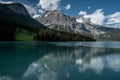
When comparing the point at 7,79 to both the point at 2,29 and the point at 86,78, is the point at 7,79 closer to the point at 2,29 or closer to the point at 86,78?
the point at 86,78

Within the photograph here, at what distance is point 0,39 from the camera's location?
18725 cm

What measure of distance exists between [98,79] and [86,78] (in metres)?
1.81

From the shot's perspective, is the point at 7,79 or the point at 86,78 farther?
the point at 86,78

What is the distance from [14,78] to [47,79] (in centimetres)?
480

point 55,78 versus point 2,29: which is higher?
point 2,29

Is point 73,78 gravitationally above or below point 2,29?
below

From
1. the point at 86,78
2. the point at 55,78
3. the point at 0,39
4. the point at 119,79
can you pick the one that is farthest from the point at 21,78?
the point at 0,39

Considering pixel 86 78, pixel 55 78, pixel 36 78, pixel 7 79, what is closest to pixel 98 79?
pixel 86 78

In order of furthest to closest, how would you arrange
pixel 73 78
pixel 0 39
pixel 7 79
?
pixel 0 39 < pixel 73 78 < pixel 7 79

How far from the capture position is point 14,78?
28.5 m

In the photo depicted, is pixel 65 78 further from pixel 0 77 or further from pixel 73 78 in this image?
pixel 0 77

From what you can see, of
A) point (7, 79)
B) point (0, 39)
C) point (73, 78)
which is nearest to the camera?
point (7, 79)

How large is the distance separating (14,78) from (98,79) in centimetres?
1252

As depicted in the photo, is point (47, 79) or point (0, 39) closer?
point (47, 79)
